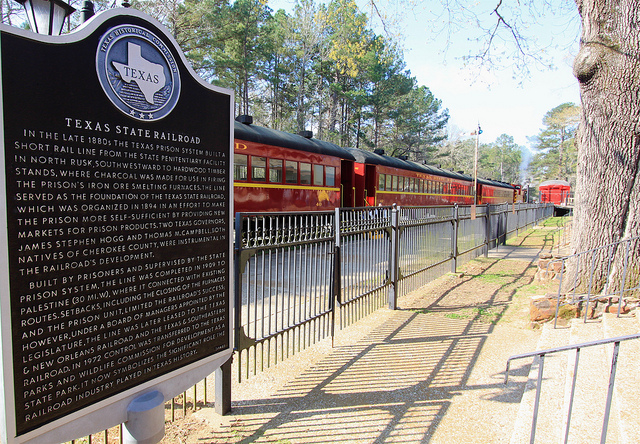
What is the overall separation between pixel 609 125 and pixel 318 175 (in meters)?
9.02

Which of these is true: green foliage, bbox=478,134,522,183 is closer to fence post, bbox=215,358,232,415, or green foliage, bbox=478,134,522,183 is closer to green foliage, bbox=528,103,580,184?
green foliage, bbox=528,103,580,184

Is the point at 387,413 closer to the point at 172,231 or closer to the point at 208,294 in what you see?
the point at 208,294

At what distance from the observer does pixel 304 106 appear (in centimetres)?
4091

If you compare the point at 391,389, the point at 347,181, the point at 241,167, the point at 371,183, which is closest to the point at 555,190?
the point at 371,183

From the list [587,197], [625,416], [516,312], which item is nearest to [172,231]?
[625,416]

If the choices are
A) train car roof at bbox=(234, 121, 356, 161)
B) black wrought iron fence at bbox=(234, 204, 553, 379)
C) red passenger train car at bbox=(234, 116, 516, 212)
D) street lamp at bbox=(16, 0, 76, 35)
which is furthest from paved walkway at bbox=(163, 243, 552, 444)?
train car roof at bbox=(234, 121, 356, 161)

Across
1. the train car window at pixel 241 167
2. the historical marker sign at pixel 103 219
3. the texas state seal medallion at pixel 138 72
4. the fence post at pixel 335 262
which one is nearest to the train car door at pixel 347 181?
the train car window at pixel 241 167

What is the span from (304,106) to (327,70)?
14.2ft

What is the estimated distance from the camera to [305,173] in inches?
523

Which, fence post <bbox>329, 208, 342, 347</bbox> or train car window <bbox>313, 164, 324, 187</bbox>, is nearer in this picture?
fence post <bbox>329, 208, 342, 347</bbox>

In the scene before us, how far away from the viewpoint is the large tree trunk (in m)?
5.92

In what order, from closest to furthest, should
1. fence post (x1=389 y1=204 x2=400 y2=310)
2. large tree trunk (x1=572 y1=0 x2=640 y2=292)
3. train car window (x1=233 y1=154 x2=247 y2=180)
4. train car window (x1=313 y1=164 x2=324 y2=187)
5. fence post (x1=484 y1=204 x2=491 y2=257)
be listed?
large tree trunk (x1=572 y1=0 x2=640 y2=292) → fence post (x1=389 y1=204 x2=400 y2=310) → train car window (x1=233 y1=154 x2=247 y2=180) → fence post (x1=484 y1=204 x2=491 y2=257) → train car window (x1=313 y1=164 x2=324 y2=187)

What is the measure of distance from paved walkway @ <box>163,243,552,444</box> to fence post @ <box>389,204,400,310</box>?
1.84 ft

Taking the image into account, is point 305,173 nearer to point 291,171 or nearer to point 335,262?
point 291,171
